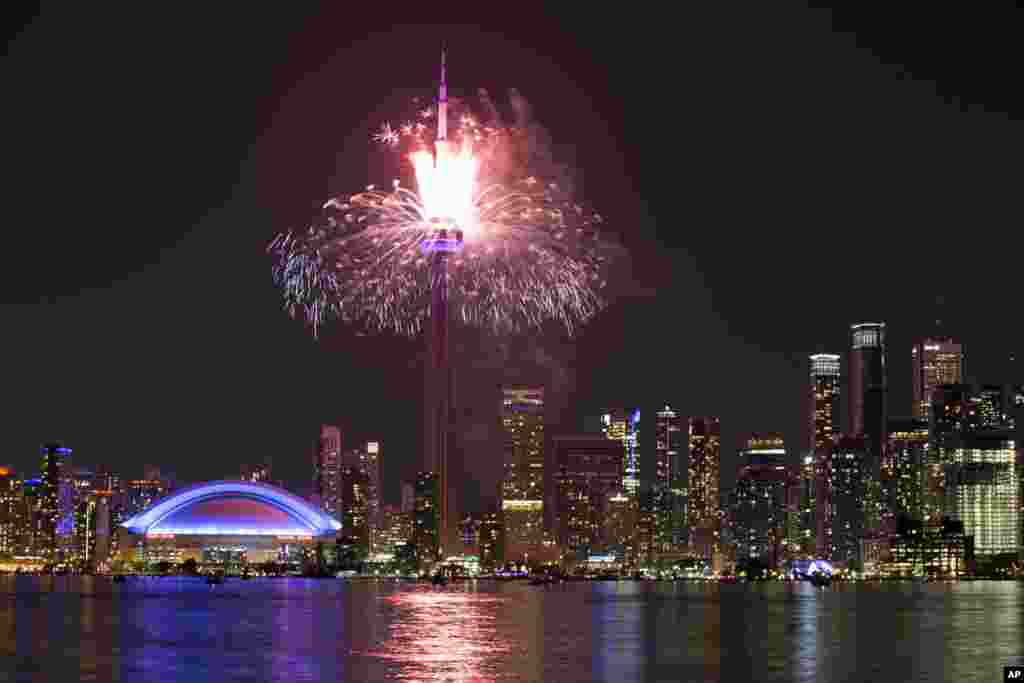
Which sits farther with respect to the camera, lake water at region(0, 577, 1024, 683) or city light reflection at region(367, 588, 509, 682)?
lake water at region(0, 577, 1024, 683)

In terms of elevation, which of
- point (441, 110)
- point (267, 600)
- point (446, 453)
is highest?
point (441, 110)

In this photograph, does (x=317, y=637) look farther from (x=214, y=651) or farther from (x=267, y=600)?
(x=267, y=600)

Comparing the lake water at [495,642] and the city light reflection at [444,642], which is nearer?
the city light reflection at [444,642]

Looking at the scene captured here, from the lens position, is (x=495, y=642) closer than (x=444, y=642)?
No

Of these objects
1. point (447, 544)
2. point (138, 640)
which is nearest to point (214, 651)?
point (138, 640)

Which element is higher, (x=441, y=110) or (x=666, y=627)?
→ (x=441, y=110)

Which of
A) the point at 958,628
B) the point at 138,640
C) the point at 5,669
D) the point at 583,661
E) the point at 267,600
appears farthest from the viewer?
the point at 267,600

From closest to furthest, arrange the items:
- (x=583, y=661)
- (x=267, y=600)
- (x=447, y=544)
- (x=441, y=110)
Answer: (x=583, y=661)
(x=441, y=110)
(x=267, y=600)
(x=447, y=544)

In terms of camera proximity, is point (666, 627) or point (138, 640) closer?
point (138, 640)
